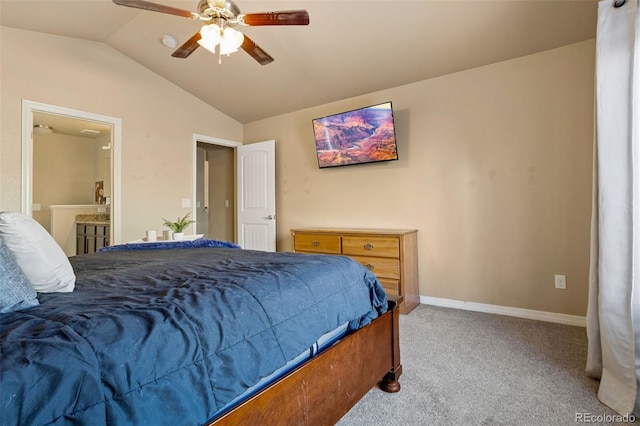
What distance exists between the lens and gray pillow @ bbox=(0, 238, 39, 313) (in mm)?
857

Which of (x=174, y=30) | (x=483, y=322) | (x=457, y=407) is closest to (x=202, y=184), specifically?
(x=174, y=30)

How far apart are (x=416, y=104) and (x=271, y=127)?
7.06ft

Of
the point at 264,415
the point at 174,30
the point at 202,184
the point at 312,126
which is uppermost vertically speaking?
the point at 174,30

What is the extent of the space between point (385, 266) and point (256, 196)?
232 cm

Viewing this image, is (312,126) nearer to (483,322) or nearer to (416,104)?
(416,104)

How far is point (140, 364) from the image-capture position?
76cm

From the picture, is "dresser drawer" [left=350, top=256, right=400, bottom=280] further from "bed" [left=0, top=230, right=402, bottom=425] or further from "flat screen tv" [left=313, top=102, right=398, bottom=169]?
"bed" [left=0, top=230, right=402, bottom=425]

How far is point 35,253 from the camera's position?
103cm

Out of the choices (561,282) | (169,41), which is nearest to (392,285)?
(561,282)

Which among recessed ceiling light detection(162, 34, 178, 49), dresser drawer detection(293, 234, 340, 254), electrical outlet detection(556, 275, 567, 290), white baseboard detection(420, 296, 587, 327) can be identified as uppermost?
recessed ceiling light detection(162, 34, 178, 49)

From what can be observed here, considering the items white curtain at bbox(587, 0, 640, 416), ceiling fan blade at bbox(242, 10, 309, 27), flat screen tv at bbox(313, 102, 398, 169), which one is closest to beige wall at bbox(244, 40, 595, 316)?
flat screen tv at bbox(313, 102, 398, 169)

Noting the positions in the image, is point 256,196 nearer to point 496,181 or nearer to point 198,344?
point 496,181

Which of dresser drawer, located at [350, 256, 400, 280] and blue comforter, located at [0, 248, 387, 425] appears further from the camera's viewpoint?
dresser drawer, located at [350, 256, 400, 280]

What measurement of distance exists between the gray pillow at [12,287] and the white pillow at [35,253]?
0.07 meters
